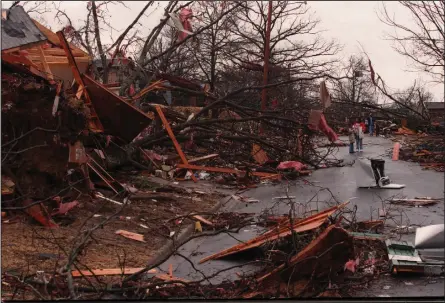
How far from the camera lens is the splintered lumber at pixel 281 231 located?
4.43m

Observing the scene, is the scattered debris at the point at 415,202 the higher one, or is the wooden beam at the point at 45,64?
the wooden beam at the point at 45,64

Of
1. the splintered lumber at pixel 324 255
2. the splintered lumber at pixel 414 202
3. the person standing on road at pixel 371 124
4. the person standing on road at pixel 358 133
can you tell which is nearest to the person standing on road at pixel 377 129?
the person standing on road at pixel 371 124

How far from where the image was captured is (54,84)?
632cm

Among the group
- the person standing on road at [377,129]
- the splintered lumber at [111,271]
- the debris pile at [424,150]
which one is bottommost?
the splintered lumber at [111,271]

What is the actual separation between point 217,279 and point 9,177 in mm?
2960

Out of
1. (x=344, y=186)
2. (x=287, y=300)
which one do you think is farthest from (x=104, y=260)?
(x=344, y=186)

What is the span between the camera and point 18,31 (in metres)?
5.96

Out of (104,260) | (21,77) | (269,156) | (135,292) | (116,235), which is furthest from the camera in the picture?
(269,156)

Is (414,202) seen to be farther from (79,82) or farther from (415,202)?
(79,82)

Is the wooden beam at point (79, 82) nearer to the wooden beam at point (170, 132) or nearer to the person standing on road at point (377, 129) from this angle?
the wooden beam at point (170, 132)

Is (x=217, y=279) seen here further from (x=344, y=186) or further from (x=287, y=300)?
(x=344, y=186)

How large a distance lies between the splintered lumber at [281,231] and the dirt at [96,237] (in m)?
0.83

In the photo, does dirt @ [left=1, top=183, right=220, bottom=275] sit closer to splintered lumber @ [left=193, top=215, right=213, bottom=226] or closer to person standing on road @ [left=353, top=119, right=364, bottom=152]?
splintered lumber @ [left=193, top=215, right=213, bottom=226]

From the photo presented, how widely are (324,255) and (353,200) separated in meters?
1.31
